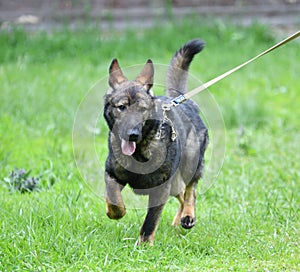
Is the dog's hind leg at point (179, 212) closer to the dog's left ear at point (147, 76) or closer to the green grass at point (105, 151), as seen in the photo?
the green grass at point (105, 151)

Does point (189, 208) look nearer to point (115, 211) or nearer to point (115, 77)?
point (115, 211)

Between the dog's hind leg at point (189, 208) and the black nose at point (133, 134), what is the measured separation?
890 mm

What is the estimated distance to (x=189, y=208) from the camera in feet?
15.7

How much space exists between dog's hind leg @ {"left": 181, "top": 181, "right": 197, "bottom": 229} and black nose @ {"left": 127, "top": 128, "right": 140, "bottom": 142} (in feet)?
2.92

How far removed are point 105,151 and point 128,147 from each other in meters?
2.40

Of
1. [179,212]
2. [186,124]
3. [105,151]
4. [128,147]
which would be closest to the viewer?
[128,147]

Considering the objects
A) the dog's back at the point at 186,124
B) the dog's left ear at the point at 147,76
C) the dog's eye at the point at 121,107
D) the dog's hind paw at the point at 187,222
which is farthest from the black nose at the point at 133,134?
the dog's hind paw at the point at 187,222

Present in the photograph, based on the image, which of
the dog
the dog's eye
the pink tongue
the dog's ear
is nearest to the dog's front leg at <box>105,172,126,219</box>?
the dog

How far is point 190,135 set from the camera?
4.96 metres

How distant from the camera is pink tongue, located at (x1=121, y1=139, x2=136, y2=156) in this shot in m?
4.16

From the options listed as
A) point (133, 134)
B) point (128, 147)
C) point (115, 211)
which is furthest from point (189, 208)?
point (133, 134)

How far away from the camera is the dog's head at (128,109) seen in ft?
13.4

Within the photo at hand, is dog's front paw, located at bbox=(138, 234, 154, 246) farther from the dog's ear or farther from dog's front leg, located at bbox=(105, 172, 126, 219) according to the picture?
the dog's ear

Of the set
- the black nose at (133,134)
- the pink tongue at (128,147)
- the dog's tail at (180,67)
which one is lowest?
the pink tongue at (128,147)
